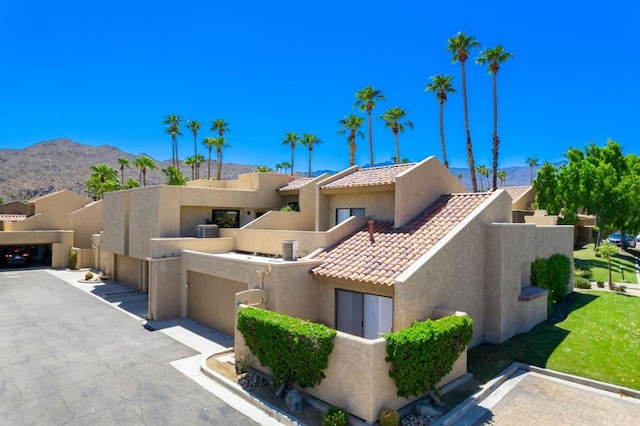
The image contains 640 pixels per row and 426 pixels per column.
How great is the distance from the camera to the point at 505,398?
1316 cm

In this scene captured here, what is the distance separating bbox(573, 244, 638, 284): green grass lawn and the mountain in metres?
134

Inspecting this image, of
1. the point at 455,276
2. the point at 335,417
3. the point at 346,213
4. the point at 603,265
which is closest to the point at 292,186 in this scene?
the point at 346,213

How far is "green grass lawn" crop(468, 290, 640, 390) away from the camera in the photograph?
14.7m

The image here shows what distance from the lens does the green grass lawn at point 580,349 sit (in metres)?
14.7

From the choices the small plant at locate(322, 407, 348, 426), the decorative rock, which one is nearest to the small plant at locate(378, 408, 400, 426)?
the small plant at locate(322, 407, 348, 426)

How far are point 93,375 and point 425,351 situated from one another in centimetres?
1271

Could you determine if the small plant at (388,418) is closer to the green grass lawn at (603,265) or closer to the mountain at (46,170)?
the green grass lawn at (603,265)

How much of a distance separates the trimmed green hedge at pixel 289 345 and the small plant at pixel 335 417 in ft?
3.82

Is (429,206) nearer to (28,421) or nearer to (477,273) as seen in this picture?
(477,273)

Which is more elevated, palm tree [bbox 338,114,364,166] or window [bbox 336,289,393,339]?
palm tree [bbox 338,114,364,166]

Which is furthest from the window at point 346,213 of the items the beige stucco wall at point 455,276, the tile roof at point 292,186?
the tile roof at point 292,186

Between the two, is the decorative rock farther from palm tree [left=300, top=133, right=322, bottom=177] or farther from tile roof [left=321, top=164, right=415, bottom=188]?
palm tree [left=300, top=133, right=322, bottom=177]

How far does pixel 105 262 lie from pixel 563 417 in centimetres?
3796

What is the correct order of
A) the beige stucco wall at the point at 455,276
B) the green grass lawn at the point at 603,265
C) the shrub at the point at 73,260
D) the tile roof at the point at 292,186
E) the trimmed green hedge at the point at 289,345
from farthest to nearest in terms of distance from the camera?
1. the shrub at the point at 73,260
2. the green grass lawn at the point at 603,265
3. the tile roof at the point at 292,186
4. the beige stucco wall at the point at 455,276
5. the trimmed green hedge at the point at 289,345
